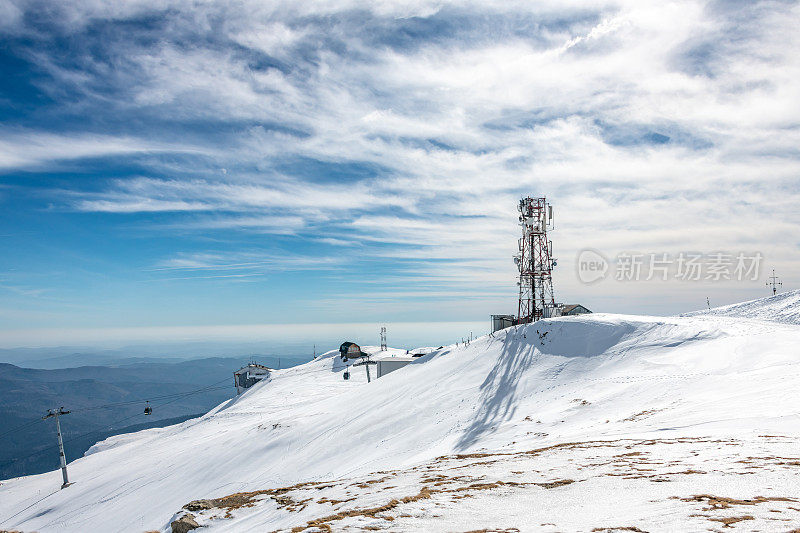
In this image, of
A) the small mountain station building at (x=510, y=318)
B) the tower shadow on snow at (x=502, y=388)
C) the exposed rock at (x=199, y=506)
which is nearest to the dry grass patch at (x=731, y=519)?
the exposed rock at (x=199, y=506)

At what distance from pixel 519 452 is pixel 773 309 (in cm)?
6922

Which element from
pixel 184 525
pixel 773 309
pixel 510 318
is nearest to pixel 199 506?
pixel 184 525

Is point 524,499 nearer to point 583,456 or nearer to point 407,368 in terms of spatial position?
point 583,456

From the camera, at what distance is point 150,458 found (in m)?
51.1

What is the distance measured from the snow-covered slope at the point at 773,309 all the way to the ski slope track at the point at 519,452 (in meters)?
0.63

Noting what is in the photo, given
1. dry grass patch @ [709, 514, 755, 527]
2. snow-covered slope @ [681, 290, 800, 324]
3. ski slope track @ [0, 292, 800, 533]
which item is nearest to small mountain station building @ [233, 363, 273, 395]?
ski slope track @ [0, 292, 800, 533]

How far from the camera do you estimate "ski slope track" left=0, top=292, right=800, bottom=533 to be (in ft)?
29.3

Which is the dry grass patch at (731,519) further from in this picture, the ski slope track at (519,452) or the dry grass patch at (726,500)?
the dry grass patch at (726,500)

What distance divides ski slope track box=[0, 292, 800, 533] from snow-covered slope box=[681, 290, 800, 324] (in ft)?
2.06

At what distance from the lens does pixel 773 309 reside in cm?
6444

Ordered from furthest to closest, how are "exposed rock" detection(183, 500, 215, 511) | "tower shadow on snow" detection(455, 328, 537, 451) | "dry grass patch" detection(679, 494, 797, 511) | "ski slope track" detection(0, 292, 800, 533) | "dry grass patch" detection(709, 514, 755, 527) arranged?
"tower shadow on snow" detection(455, 328, 537, 451) → "exposed rock" detection(183, 500, 215, 511) → "ski slope track" detection(0, 292, 800, 533) → "dry grass patch" detection(679, 494, 797, 511) → "dry grass patch" detection(709, 514, 755, 527)

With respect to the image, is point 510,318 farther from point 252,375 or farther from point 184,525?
point 252,375

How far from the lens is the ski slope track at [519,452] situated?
29.3ft

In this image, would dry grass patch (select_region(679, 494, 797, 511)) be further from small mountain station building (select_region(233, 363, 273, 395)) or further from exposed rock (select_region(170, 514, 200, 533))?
small mountain station building (select_region(233, 363, 273, 395))
